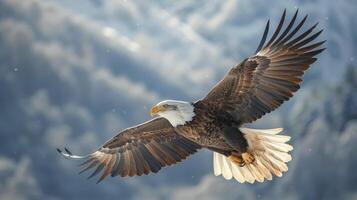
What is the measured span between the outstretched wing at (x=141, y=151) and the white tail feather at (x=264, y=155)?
27.0 inches

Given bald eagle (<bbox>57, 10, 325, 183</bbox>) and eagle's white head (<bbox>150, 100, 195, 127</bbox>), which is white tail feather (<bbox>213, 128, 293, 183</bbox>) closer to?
bald eagle (<bbox>57, 10, 325, 183</bbox>)

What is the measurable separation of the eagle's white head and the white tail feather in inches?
27.0

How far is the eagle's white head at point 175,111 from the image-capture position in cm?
691

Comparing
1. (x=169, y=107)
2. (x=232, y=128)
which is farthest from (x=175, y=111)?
(x=232, y=128)

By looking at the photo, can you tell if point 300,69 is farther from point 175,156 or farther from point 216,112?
point 175,156

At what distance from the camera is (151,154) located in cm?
789

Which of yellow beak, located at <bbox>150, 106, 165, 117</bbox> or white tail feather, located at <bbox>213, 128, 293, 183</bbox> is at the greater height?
yellow beak, located at <bbox>150, 106, 165, 117</bbox>

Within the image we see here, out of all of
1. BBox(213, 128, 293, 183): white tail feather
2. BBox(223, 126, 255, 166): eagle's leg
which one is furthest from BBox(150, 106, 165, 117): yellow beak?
BBox(213, 128, 293, 183): white tail feather

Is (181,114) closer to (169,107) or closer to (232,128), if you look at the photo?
(169,107)

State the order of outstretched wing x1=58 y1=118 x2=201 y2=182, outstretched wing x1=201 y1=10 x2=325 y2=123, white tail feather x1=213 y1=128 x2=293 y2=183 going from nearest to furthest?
1. outstretched wing x1=201 y1=10 x2=325 y2=123
2. white tail feather x1=213 y1=128 x2=293 y2=183
3. outstretched wing x1=58 y1=118 x2=201 y2=182

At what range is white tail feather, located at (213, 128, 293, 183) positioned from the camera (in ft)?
23.7

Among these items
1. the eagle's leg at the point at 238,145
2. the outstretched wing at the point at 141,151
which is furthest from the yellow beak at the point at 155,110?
the eagle's leg at the point at 238,145

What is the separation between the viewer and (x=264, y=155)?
745cm

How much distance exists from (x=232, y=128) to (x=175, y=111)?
695 millimetres
